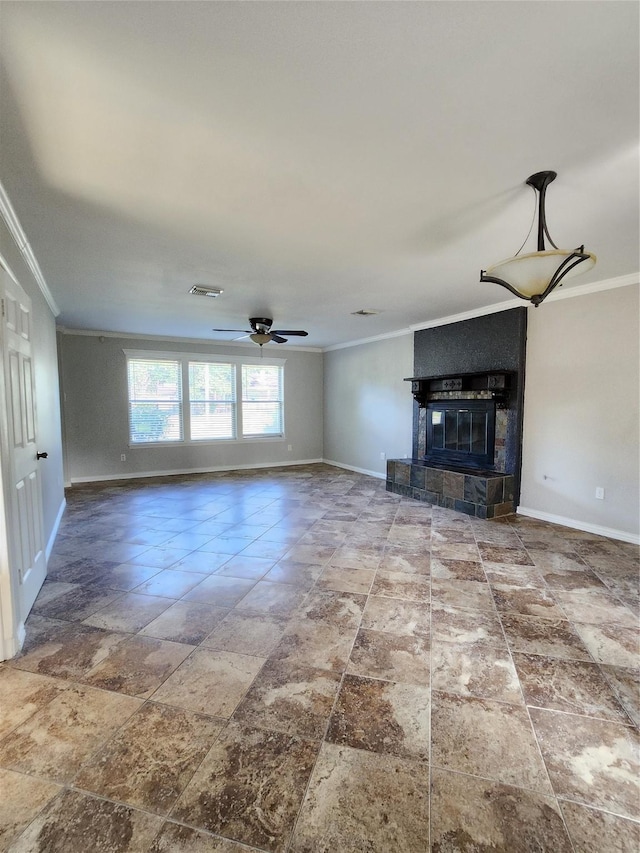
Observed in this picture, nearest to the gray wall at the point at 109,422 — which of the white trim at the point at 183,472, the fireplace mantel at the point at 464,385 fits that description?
the white trim at the point at 183,472

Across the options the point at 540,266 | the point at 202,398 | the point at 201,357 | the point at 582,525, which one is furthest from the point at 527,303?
the point at 202,398

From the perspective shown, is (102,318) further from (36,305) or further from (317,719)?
(317,719)

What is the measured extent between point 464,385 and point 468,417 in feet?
1.46

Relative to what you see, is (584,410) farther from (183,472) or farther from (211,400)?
(183,472)

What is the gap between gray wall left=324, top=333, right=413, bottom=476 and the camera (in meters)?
A: 6.45

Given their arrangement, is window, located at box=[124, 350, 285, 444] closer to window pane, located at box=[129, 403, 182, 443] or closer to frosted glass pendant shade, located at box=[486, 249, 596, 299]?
window pane, located at box=[129, 403, 182, 443]

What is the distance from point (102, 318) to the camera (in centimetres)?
549

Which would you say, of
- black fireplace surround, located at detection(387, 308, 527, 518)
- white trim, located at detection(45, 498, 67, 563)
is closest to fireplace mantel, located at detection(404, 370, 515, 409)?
black fireplace surround, located at detection(387, 308, 527, 518)

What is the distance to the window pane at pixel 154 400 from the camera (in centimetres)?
684

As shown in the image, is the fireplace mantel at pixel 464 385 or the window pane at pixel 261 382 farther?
the window pane at pixel 261 382

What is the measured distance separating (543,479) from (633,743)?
323cm

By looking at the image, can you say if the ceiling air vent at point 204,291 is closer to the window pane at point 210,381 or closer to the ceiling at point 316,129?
the ceiling at point 316,129

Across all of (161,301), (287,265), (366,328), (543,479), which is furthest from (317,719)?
(366,328)

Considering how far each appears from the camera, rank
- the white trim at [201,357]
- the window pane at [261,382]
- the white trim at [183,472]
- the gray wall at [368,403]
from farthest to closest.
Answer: the window pane at [261,382] < the white trim at [201,357] < the white trim at [183,472] < the gray wall at [368,403]
